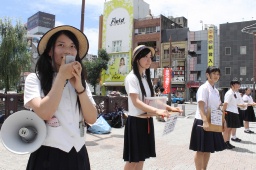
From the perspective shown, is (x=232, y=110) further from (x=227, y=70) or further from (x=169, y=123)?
(x=227, y=70)

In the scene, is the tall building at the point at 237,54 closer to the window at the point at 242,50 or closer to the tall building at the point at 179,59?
the window at the point at 242,50

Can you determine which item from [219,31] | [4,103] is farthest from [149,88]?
[219,31]

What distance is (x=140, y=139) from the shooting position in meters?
3.10

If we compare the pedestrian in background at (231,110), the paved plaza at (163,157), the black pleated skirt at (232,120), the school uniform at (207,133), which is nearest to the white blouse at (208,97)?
the school uniform at (207,133)

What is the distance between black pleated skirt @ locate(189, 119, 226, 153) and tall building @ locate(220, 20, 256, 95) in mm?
34506

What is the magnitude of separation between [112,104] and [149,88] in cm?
→ 775

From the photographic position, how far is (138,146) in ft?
10.1

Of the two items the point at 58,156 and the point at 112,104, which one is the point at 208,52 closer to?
the point at 112,104

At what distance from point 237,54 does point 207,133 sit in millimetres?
36068

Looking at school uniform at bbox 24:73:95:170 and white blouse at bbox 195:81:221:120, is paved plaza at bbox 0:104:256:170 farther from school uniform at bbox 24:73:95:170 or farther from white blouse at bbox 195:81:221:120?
school uniform at bbox 24:73:95:170

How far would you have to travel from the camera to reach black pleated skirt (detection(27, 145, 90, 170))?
A: 64.4 inches

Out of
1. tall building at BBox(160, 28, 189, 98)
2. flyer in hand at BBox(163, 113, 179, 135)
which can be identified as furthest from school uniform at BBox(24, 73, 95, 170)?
tall building at BBox(160, 28, 189, 98)

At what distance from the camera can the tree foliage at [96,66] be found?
137 ft

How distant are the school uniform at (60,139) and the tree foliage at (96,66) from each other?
3995cm
